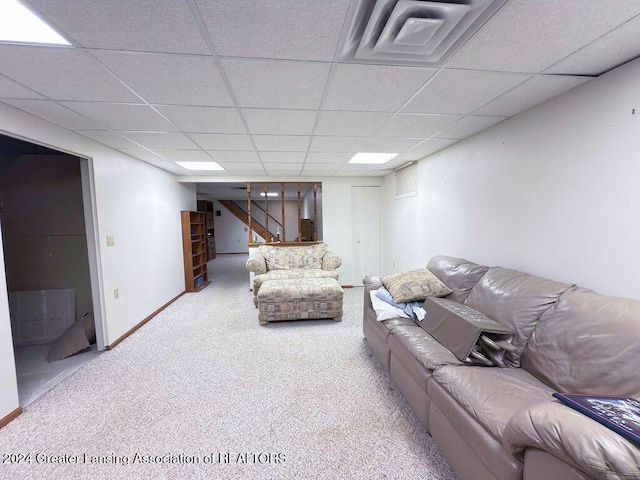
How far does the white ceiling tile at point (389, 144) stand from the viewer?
2801 millimetres

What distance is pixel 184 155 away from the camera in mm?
3307

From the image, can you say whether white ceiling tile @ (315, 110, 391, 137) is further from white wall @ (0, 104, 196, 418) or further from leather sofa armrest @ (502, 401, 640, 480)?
white wall @ (0, 104, 196, 418)

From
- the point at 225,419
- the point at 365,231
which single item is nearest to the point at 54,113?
the point at 225,419

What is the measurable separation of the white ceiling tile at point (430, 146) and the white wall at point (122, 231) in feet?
11.7

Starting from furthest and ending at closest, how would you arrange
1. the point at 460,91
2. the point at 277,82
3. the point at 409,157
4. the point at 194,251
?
the point at 194,251 → the point at 409,157 → the point at 460,91 → the point at 277,82

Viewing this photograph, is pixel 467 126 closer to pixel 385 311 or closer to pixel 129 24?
pixel 385 311

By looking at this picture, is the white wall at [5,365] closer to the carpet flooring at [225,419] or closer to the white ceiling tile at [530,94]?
the carpet flooring at [225,419]

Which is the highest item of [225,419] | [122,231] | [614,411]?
[122,231]

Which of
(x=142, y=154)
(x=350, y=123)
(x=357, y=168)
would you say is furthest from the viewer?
(x=357, y=168)

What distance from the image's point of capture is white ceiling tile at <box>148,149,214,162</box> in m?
3.12

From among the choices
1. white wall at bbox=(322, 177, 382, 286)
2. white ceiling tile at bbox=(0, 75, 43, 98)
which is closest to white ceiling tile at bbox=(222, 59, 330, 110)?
white ceiling tile at bbox=(0, 75, 43, 98)

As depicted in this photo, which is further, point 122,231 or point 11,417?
point 122,231

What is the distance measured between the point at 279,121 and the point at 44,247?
10.4ft

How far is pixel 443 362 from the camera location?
62.3 inches
